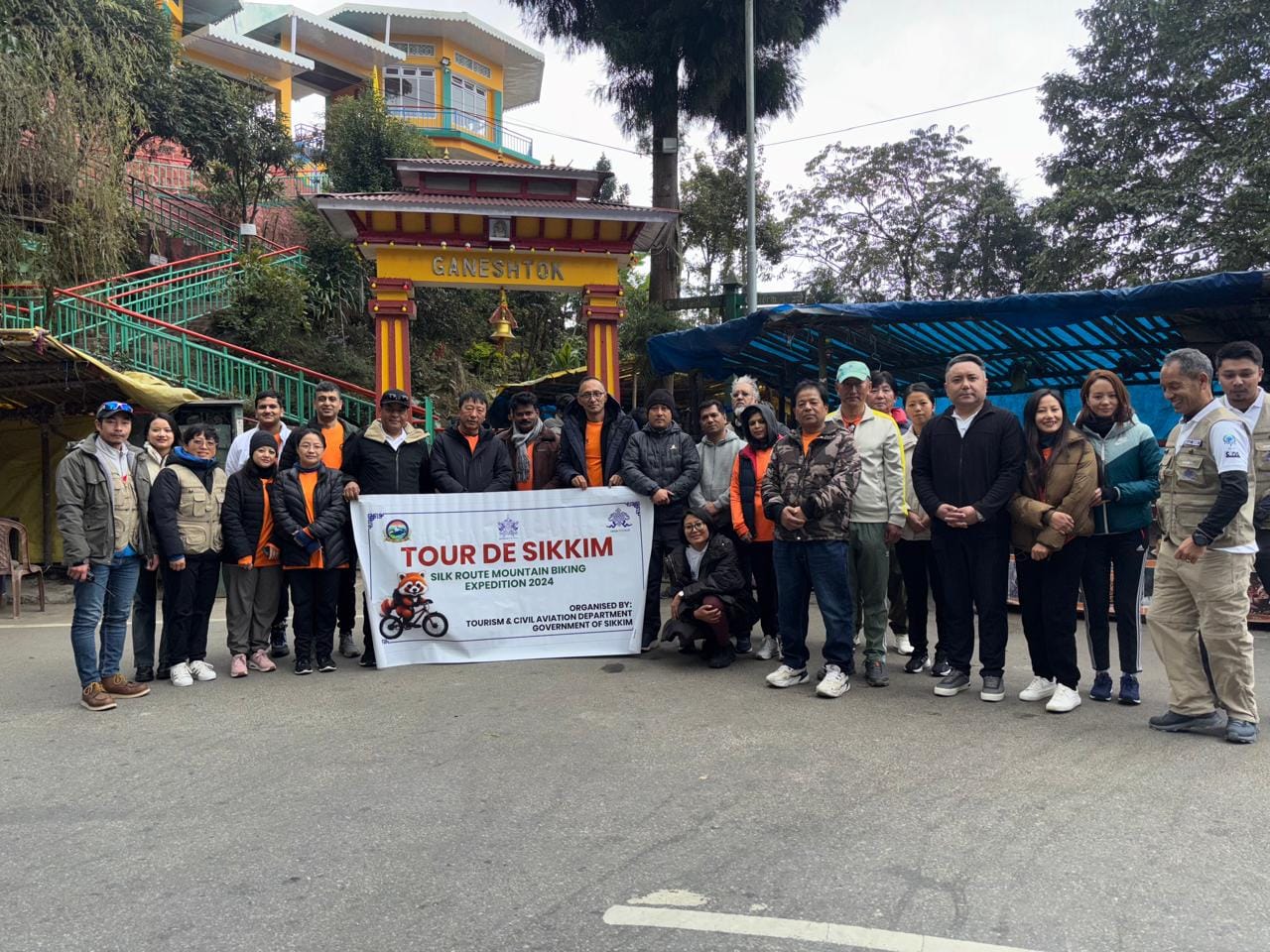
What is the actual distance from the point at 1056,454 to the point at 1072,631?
0.96 metres

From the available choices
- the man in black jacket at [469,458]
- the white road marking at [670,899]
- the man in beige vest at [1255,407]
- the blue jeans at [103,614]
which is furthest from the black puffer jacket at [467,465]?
the man in beige vest at [1255,407]

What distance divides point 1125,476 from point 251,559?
5241mm

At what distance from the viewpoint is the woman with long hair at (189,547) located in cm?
571

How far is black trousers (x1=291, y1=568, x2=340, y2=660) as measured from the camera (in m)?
6.11

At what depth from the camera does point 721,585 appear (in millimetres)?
6020

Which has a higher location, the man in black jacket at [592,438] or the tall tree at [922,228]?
the tall tree at [922,228]

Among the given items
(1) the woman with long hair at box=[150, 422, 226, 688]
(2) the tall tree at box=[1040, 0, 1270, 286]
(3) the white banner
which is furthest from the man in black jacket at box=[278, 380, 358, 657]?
(2) the tall tree at box=[1040, 0, 1270, 286]

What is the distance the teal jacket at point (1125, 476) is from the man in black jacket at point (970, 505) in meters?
0.44

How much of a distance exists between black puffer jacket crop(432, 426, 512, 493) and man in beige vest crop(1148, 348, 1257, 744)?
4.10 m

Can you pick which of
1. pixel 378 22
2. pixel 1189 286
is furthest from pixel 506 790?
pixel 378 22

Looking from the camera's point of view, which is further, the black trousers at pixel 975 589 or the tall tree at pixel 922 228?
the tall tree at pixel 922 228

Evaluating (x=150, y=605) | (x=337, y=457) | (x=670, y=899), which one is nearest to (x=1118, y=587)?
(x=670, y=899)

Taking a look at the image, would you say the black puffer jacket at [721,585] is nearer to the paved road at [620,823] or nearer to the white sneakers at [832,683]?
the paved road at [620,823]

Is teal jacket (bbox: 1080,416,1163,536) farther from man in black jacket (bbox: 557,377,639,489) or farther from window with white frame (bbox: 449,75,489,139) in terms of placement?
window with white frame (bbox: 449,75,489,139)
